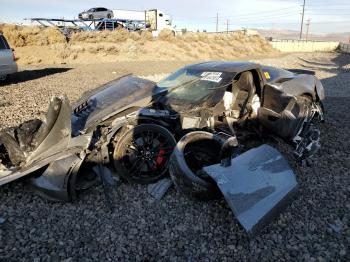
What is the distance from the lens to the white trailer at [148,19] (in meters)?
32.2

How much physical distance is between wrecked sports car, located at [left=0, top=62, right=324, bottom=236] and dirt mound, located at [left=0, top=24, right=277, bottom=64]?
1772 centimetres

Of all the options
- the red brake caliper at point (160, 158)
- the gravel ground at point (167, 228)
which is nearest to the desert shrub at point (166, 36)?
the gravel ground at point (167, 228)

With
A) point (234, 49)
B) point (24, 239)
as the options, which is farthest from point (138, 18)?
point (24, 239)

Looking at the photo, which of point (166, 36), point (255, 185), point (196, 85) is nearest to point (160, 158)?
point (255, 185)

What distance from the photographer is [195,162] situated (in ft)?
14.2

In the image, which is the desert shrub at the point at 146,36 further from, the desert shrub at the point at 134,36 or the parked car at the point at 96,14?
the parked car at the point at 96,14

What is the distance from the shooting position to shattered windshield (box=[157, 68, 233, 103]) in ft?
16.3

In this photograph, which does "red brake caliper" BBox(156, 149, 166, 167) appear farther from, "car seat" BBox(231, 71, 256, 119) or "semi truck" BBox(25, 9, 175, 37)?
"semi truck" BBox(25, 9, 175, 37)

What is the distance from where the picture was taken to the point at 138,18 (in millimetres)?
34094

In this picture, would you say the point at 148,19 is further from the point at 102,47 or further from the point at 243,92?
the point at 243,92

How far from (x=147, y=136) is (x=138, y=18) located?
31953mm

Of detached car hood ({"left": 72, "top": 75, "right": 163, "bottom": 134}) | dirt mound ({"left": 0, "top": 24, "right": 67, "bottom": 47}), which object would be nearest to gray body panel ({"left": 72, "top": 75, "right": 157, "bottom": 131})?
detached car hood ({"left": 72, "top": 75, "right": 163, "bottom": 134})

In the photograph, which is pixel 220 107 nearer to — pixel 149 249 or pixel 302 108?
pixel 302 108

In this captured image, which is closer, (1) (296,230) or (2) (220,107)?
(1) (296,230)
